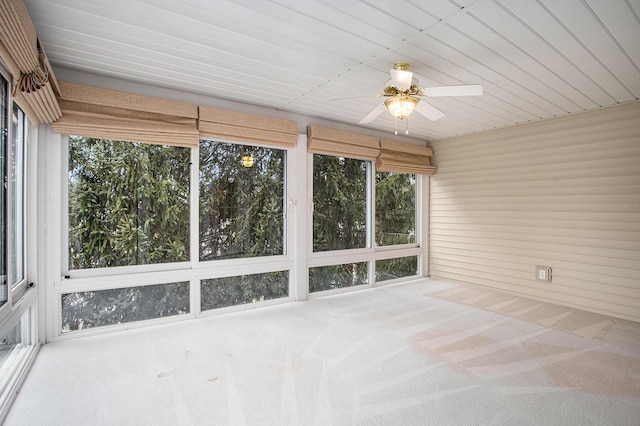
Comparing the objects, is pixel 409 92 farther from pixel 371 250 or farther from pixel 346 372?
pixel 371 250

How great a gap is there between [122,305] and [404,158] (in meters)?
4.13

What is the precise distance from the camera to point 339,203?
4633 millimetres

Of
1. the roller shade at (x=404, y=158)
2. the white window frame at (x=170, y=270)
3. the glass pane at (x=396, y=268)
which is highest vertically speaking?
the roller shade at (x=404, y=158)

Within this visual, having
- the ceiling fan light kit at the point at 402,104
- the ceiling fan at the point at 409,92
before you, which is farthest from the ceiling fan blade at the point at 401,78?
the ceiling fan light kit at the point at 402,104

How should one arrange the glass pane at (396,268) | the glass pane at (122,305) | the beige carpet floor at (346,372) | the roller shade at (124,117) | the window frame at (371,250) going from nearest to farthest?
the beige carpet floor at (346,372), the roller shade at (124,117), the glass pane at (122,305), the window frame at (371,250), the glass pane at (396,268)

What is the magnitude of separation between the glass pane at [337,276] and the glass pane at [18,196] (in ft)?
9.37

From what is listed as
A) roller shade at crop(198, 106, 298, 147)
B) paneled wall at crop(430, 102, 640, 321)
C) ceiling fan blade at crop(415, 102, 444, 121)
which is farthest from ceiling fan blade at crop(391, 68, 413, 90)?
paneled wall at crop(430, 102, 640, 321)

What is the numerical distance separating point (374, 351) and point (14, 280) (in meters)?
2.81

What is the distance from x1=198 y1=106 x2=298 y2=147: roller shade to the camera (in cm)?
345

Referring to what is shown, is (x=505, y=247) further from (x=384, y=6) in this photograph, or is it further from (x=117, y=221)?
(x=117, y=221)

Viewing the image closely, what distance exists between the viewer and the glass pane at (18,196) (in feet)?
7.88

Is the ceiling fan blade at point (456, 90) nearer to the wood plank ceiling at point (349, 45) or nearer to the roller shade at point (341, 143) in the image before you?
the wood plank ceiling at point (349, 45)

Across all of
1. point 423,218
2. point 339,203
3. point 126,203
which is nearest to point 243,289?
point 126,203

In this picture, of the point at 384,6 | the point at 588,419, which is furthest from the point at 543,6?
the point at 588,419
